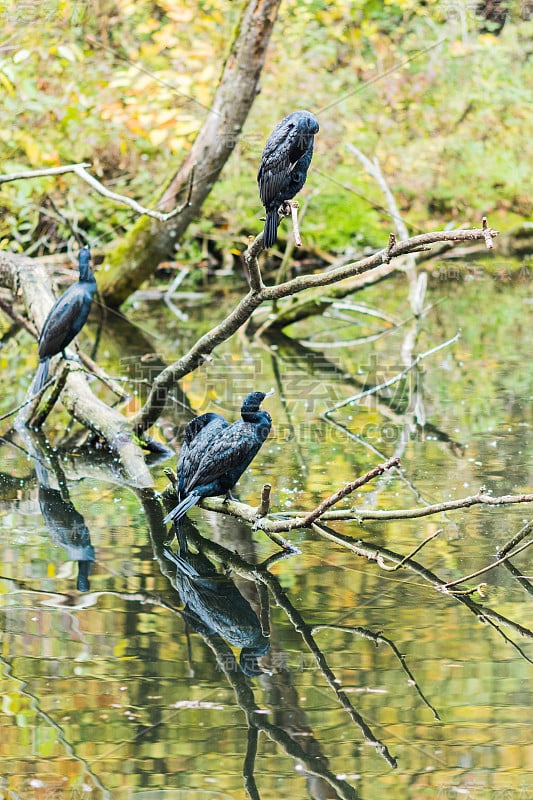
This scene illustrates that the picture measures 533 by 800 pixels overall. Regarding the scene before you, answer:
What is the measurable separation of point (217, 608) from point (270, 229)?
151 cm

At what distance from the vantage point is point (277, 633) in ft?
12.4

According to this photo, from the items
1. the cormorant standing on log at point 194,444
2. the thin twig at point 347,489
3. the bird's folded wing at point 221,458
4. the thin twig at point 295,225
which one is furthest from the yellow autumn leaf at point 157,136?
the thin twig at point 347,489

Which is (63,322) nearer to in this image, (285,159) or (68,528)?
(68,528)

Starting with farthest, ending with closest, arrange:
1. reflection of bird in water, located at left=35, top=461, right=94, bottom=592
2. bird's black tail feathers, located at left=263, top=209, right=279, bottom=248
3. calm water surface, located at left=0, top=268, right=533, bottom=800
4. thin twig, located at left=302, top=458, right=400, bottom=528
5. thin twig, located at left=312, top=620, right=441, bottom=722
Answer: reflection of bird in water, located at left=35, top=461, right=94, bottom=592
bird's black tail feathers, located at left=263, top=209, right=279, bottom=248
thin twig, located at left=302, top=458, right=400, bottom=528
thin twig, located at left=312, top=620, right=441, bottom=722
calm water surface, located at left=0, top=268, right=533, bottom=800

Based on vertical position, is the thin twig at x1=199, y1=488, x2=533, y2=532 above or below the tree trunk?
below

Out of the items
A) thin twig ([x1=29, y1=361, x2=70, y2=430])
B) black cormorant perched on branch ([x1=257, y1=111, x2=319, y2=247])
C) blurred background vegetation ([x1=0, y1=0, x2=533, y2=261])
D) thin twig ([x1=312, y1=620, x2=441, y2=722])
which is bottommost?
thin twig ([x1=312, y1=620, x2=441, y2=722])

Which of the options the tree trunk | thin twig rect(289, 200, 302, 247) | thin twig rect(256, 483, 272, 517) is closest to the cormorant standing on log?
thin twig rect(256, 483, 272, 517)

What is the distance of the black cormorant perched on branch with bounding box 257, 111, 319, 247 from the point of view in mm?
4629

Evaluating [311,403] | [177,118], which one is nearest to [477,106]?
[177,118]

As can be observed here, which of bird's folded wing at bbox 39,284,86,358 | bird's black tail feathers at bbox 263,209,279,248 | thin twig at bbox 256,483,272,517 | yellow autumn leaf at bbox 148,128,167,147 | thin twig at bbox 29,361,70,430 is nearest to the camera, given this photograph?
thin twig at bbox 256,483,272,517

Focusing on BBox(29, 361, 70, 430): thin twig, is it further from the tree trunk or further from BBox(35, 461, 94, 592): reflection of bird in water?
the tree trunk

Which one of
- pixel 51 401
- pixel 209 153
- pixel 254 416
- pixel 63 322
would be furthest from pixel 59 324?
pixel 209 153

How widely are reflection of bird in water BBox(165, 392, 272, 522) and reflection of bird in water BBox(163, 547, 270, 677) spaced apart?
24cm

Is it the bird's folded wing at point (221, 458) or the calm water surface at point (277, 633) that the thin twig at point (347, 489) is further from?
the bird's folded wing at point (221, 458)
